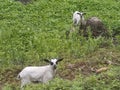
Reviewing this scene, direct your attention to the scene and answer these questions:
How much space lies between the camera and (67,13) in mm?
19938

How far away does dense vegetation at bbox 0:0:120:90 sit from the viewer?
8.36 m

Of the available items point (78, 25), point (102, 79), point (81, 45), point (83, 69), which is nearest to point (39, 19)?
point (78, 25)

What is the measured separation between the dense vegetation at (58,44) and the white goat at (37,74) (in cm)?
23

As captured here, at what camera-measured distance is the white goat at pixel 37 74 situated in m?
10.2

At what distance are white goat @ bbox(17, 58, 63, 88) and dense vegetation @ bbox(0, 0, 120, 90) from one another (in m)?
0.23

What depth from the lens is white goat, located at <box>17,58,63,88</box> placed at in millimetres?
10227

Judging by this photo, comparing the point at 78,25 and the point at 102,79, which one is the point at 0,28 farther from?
the point at 102,79

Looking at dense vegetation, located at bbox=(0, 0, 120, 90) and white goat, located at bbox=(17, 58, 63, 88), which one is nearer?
dense vegetation, located at bbox=(0, 0, 120, 90)

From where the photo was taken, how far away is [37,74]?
33.8ft

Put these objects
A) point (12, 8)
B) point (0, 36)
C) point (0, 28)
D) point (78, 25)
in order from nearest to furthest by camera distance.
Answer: point (0, 36) → point (78, 25) → point (0, 28) → point (12, 8)

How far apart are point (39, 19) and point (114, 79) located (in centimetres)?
1133

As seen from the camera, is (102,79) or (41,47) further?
(41,47)

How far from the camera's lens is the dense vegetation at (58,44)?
836cm

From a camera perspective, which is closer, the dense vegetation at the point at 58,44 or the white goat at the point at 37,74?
the dense vegetation at the point at 58,44
